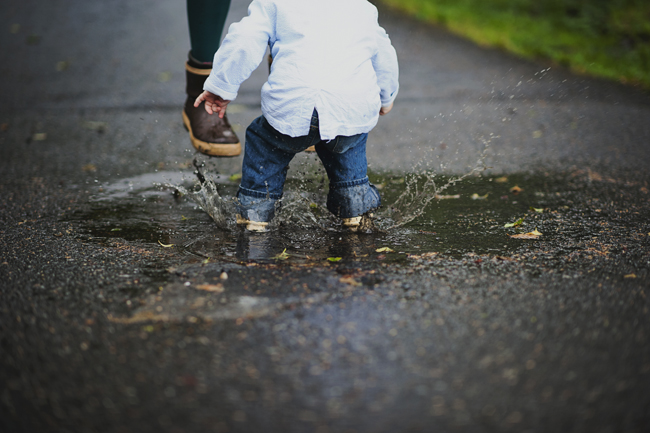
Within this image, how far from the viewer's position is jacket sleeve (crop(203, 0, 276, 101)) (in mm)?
2396

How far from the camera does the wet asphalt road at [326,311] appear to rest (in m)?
1.51

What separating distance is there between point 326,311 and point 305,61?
101 cm

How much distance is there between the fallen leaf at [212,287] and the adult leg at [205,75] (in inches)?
46.4

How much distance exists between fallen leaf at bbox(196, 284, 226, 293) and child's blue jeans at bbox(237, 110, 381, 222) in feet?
2.12

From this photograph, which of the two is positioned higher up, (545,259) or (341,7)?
(341,7)

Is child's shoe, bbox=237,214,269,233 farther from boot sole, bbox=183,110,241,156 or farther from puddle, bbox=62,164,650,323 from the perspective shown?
boot sole, bbox=183,110,241,156

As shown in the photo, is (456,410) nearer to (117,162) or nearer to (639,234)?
(639,234)

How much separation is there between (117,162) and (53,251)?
1.61m

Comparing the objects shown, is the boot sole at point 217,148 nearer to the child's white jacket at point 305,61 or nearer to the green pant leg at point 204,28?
the green pant leg at point 204,28

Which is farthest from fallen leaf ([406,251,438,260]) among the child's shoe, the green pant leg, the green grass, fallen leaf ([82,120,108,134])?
the green grass

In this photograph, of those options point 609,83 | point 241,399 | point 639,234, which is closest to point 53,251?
point 241,399

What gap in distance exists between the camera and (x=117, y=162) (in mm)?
4051

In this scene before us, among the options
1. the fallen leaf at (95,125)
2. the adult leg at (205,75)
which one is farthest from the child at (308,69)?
the fallen leaf at (95,125)

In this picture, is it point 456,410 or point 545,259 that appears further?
point 545,259
